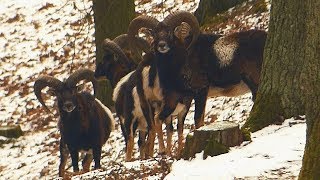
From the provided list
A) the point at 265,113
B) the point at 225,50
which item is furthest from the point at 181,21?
the point at 265,113

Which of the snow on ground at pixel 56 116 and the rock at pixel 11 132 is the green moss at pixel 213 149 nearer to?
the snow on ground at pixel 56 116

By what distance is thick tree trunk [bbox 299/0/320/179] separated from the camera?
20.0 feet

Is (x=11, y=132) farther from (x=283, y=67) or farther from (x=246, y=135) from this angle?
(x=246, y=135)

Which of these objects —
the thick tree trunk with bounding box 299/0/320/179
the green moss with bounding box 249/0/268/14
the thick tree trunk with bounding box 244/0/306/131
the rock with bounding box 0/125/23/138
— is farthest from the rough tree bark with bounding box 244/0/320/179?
the rock with bounding box 0/125/23/138

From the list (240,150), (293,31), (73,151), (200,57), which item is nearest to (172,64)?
(200,57)

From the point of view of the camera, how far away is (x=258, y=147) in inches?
315

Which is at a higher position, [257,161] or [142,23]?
[142,23]

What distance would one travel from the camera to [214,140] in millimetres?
8102

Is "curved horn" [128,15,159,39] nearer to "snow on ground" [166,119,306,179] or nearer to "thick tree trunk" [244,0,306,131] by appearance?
"thick tree trunk" [244,0,306,131]

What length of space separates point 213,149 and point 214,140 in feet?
0.36

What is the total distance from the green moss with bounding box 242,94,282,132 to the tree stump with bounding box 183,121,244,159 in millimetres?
682

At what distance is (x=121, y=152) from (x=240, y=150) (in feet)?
22.2

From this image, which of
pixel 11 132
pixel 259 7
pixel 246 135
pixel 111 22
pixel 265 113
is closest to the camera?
pixel 246 135

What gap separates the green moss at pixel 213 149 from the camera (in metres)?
8.04
